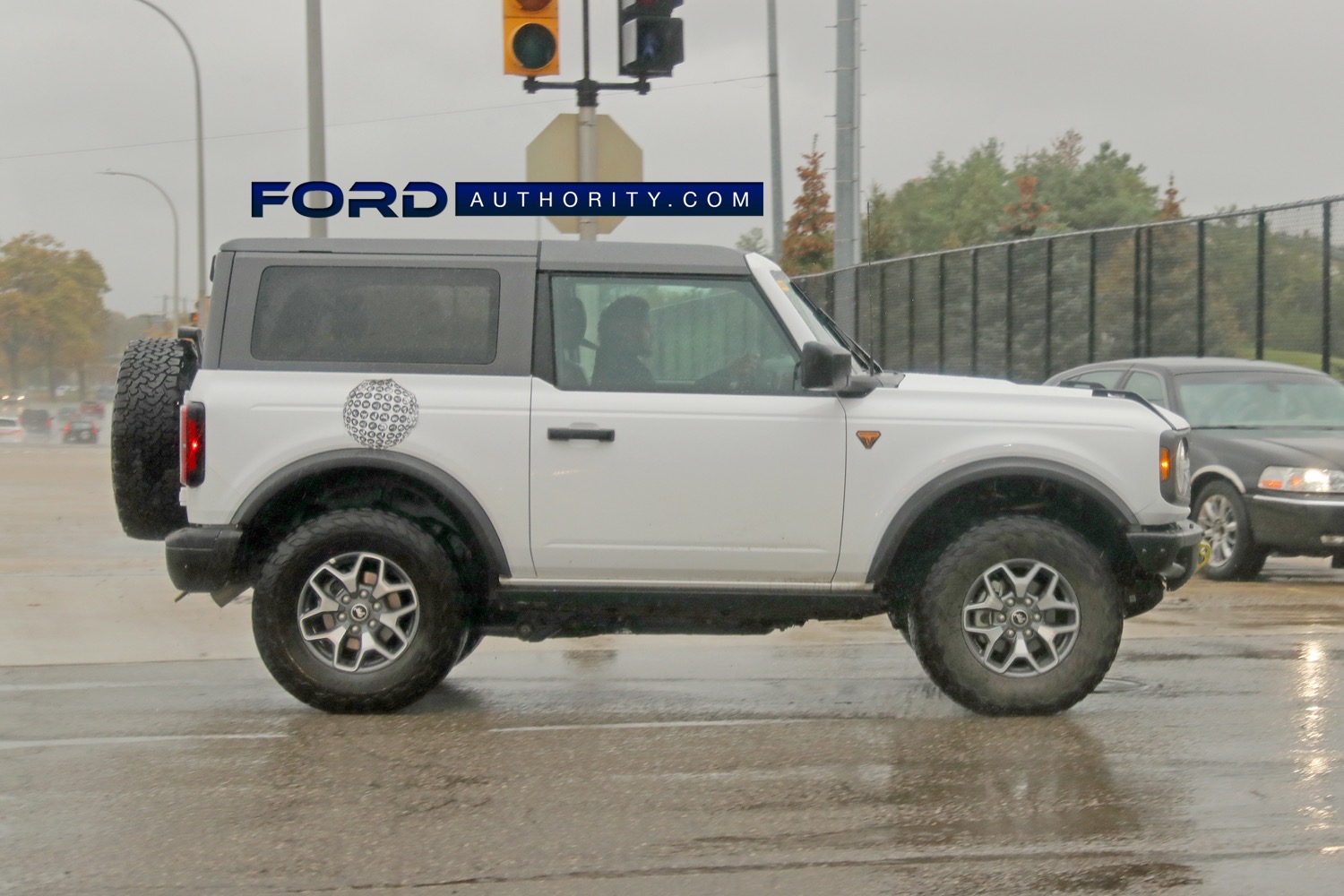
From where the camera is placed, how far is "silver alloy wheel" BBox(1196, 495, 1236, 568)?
11.7 meters

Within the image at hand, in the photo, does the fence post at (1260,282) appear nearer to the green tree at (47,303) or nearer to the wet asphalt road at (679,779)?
the wet asphalt road at (679,779)

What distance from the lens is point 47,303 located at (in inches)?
4370

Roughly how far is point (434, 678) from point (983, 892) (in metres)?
2.97

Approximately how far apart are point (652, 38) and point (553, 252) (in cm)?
366

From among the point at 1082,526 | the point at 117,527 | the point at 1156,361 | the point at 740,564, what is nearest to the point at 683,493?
the point at 740,564

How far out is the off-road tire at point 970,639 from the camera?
6609mm

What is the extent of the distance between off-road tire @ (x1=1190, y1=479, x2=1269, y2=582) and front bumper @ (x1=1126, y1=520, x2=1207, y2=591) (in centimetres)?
507

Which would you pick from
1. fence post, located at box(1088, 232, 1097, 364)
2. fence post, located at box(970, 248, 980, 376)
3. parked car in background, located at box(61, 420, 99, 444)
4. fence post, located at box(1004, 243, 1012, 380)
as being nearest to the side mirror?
fence post, located at box(1088, 232, 1097, 364)

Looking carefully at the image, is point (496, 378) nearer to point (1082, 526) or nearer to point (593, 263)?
point (593, 263)

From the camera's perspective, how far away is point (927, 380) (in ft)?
23.0

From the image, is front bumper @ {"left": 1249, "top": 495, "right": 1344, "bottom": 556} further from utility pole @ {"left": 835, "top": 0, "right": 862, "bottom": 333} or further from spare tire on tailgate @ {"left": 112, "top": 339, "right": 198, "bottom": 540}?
spare tire on tailgate @ {"left": 112, "top": 339, "right": 198, "bottom": 540}

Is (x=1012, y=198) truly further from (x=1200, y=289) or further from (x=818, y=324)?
(x=818, y=324)

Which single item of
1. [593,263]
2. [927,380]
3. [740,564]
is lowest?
[740,564]

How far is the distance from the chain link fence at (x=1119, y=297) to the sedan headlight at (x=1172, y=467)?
6.24 meters
